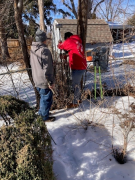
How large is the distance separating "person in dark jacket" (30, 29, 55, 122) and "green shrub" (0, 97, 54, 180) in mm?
1307

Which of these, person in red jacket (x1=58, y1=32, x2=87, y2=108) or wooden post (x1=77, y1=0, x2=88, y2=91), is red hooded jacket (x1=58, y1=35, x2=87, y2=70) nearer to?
person in red jacket (x1=58, y1=32, x2=87, y2=108)

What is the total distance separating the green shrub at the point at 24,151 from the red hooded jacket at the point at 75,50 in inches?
81.9

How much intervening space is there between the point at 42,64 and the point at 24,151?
6.04ft

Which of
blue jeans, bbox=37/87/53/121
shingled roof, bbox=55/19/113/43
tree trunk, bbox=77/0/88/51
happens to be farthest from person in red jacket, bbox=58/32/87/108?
shingled roof, bbox=55/19/113/43

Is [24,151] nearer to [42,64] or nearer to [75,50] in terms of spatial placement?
[42,64]

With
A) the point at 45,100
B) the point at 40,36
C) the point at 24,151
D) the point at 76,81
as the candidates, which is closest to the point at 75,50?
the point at 76,81

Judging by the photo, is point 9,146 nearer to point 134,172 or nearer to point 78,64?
point 134,172

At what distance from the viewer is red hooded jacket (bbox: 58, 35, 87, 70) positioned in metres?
3.40

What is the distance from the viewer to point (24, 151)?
4.56 ft

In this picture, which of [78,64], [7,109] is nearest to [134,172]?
[7,109]

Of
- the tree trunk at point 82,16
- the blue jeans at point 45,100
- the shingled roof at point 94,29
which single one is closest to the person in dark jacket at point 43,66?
the blue jeans at point 45,100

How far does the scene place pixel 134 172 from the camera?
2107mm

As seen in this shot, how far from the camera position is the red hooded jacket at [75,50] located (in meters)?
3.40

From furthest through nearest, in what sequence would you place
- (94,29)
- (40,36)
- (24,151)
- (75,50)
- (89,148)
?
(94,29) < (75,50) < (40,36) < (89,148) < (24,151)
